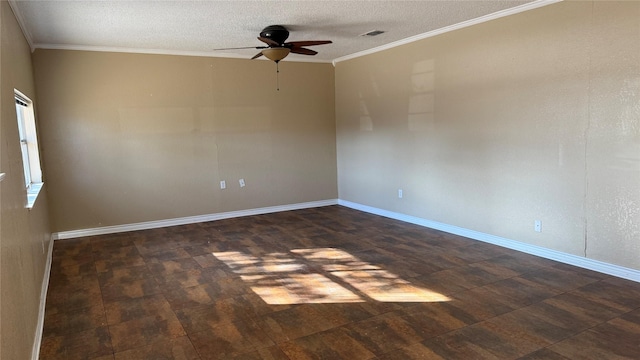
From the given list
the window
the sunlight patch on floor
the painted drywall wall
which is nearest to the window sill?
the window

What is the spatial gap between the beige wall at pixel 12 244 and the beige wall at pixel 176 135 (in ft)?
6.67

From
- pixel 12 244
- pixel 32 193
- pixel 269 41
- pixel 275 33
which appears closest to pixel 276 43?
pixel 269 41

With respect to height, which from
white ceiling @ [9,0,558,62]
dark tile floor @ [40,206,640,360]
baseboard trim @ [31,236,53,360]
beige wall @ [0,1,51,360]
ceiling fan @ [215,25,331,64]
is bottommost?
dark tile floor @ [40,206,640,360]

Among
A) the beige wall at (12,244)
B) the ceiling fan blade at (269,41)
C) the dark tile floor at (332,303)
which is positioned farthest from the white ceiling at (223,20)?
the dark tile floor at (332,303)

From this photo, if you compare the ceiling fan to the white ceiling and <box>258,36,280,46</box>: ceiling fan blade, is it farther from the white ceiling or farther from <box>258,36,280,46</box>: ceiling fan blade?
the white ceiling

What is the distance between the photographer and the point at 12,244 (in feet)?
7.04

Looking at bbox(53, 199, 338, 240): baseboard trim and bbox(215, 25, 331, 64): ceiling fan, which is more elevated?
bbox(215, 25, 331, 64): ceiling fan

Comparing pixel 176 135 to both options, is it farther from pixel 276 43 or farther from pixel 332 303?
pixel 332 303

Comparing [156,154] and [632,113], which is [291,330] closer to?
[632,113]

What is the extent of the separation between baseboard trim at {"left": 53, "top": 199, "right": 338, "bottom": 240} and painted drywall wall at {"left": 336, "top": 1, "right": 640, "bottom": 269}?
1.49 metres

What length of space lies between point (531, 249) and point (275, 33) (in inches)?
140

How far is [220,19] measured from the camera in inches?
164

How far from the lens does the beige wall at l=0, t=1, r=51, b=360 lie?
1.83m

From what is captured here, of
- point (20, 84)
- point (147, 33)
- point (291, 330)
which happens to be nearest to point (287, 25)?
point (147, 33)
